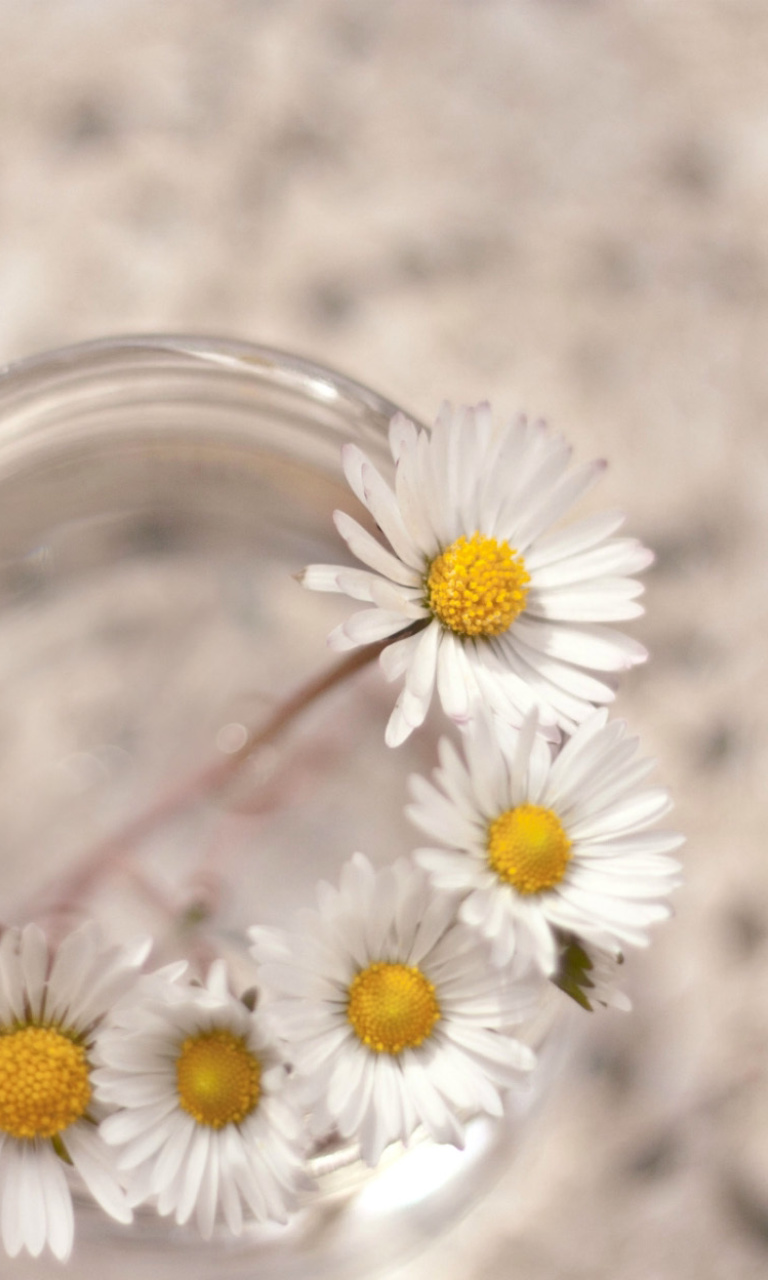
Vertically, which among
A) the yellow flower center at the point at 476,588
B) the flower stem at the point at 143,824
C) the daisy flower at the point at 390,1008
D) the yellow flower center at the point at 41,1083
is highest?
the flower stem at the point at 143,824

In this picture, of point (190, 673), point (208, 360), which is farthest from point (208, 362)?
point (190, 673)

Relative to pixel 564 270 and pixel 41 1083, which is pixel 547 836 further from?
pixel 564 270

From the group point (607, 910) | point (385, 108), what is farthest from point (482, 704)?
point (385, 108)

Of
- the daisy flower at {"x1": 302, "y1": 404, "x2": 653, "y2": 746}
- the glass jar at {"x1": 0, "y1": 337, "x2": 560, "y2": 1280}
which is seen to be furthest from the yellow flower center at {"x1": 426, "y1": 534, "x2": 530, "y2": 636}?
the glass jar at {"x1": 0, "y1": 337, "x2": 560, "y2": 1280}

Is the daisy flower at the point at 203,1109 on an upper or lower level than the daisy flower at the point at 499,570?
lower

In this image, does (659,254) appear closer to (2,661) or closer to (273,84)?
(273,84)

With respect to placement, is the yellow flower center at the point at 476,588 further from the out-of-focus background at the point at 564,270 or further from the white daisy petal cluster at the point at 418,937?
the out-of-focus background at the point at 564,270

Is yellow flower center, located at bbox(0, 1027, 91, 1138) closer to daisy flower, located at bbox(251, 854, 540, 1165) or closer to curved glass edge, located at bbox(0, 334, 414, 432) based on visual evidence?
daisy flower, located at bbox(251, 854, 540, 1165)

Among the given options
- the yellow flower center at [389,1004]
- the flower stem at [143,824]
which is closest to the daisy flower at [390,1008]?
the yellow flower center at [389,1004]
